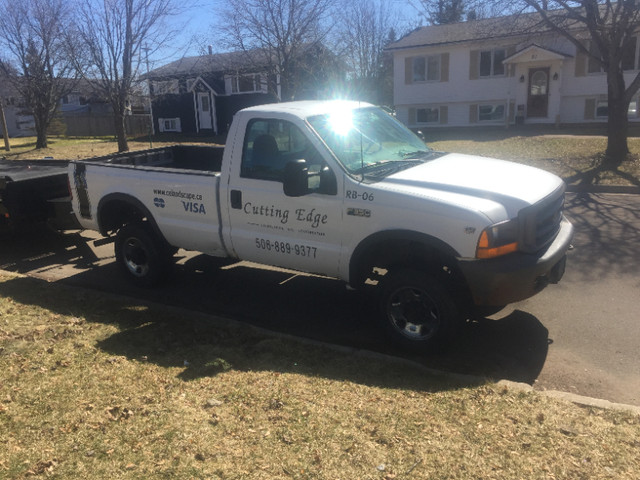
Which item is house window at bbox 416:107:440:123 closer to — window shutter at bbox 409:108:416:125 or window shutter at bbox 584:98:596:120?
window shutter at bbox 409:108:416:125

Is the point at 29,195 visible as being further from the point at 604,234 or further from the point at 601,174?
the point at 601,174

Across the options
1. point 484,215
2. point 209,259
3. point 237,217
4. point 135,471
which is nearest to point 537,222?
point 484,215

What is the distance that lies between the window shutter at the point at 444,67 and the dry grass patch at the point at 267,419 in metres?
25.7

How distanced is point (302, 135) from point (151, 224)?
226 cm

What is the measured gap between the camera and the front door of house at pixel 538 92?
25.9 m

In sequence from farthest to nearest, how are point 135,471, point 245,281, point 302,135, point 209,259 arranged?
point 209,259
point 245,281
point 302,135
point 135,471

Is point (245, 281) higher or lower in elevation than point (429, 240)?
lower

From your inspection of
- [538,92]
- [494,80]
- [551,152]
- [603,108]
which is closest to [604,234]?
[551,152]

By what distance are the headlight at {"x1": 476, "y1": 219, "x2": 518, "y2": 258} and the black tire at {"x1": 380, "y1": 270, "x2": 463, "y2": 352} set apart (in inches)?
19.4

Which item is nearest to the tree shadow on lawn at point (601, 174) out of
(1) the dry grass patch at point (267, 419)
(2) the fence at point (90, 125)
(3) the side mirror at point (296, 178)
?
(3) the side mirror at point (296, 178)

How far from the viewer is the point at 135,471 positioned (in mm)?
2988

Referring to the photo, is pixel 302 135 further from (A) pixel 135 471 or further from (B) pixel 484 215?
(A) pixel 135 471

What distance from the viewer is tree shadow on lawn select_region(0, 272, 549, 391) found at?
4301 millimetres

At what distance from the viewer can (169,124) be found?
125 ft
